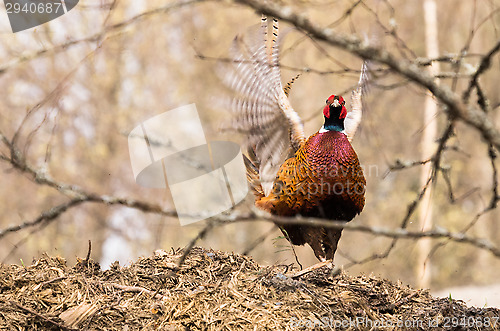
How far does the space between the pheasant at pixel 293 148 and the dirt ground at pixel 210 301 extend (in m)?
0.74

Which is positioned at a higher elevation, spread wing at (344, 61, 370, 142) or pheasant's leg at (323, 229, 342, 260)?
spread wing at (344, 61, 370, 142)

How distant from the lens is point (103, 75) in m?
8.86

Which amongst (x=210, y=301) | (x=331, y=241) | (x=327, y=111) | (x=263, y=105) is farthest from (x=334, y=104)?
(x=210, y=301)

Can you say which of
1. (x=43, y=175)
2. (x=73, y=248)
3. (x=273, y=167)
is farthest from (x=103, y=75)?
(x=43, y=175)

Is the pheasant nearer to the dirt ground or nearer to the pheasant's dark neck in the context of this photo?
the pheasant's dark neck

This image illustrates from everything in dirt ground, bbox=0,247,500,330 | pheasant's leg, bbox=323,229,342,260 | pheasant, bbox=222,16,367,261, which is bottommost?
dirt ground, bbox=0,247,500,330

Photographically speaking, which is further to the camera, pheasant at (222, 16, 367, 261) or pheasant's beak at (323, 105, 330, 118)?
pheasant's beak at (323, 105, 330, 118)

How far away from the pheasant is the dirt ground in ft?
2.44

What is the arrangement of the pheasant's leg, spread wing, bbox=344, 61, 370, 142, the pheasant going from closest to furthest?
the pheasant → the pheasant's leg → spread wing, bbox=344, 61, 370, 142

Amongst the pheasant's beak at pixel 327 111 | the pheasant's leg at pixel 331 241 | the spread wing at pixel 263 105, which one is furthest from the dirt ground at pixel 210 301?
the pheasant's beak at pixel 327 111

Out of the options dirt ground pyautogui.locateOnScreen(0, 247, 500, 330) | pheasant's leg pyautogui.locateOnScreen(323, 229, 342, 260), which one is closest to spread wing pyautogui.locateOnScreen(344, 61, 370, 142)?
pheasant's leg pyautogui.locateOnScreen(323, 229, 342, 260)

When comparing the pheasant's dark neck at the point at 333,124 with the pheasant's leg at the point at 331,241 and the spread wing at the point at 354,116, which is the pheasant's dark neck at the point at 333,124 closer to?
the spread wing at the point at 354,116

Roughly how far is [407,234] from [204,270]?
1602 millimetres

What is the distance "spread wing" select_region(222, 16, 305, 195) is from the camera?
3.44 meters
